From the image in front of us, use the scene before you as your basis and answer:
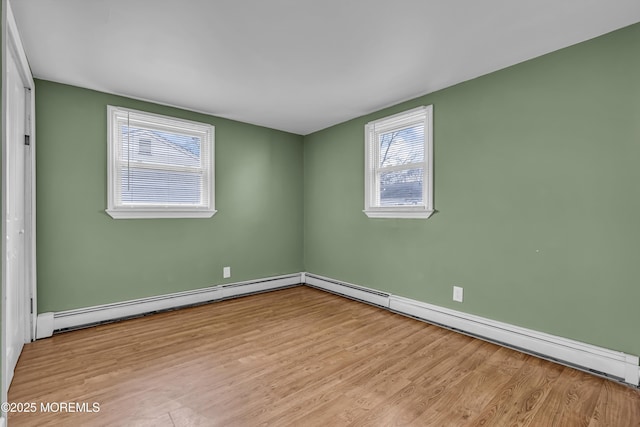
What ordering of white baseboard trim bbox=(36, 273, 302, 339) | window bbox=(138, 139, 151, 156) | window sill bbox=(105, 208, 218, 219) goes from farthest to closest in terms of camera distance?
window bbox=(138, 139, 151, 156) → window sill bbox=(105, 208, 218, 219) → white baseboard trim bbox=(36, 273, 302, 339)

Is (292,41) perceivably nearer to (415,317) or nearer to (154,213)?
(154,213)

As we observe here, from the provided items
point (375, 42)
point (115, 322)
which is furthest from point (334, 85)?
point (115, 322)

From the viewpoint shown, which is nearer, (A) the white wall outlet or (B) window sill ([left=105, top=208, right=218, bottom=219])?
(A) the white wall outlet

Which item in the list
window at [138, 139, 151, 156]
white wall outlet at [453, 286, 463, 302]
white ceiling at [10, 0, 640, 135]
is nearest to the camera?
white ceiling at [10, 0, 640, 135]

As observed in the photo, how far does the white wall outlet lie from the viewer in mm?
2855

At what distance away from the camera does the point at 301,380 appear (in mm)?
2010

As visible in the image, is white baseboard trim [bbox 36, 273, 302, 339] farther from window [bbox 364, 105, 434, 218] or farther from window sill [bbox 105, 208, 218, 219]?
window [bbox 364, 105, 434, 218]

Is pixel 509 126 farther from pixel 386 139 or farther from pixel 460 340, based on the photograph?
pixel 460 340

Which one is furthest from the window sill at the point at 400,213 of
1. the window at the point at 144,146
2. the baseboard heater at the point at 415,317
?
the window at the point at 144,146

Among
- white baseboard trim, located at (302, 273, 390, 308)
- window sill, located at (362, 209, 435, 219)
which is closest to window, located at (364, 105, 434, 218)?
window sill, located at (362, 209, 435, 219)

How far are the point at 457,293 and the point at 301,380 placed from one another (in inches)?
67.4

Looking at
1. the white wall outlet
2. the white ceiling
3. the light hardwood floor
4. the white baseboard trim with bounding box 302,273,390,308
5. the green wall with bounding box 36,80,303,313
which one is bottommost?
the light hardwood floor

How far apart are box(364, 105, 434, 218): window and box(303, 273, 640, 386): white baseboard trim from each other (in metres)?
0.97

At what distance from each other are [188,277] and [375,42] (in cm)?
313
